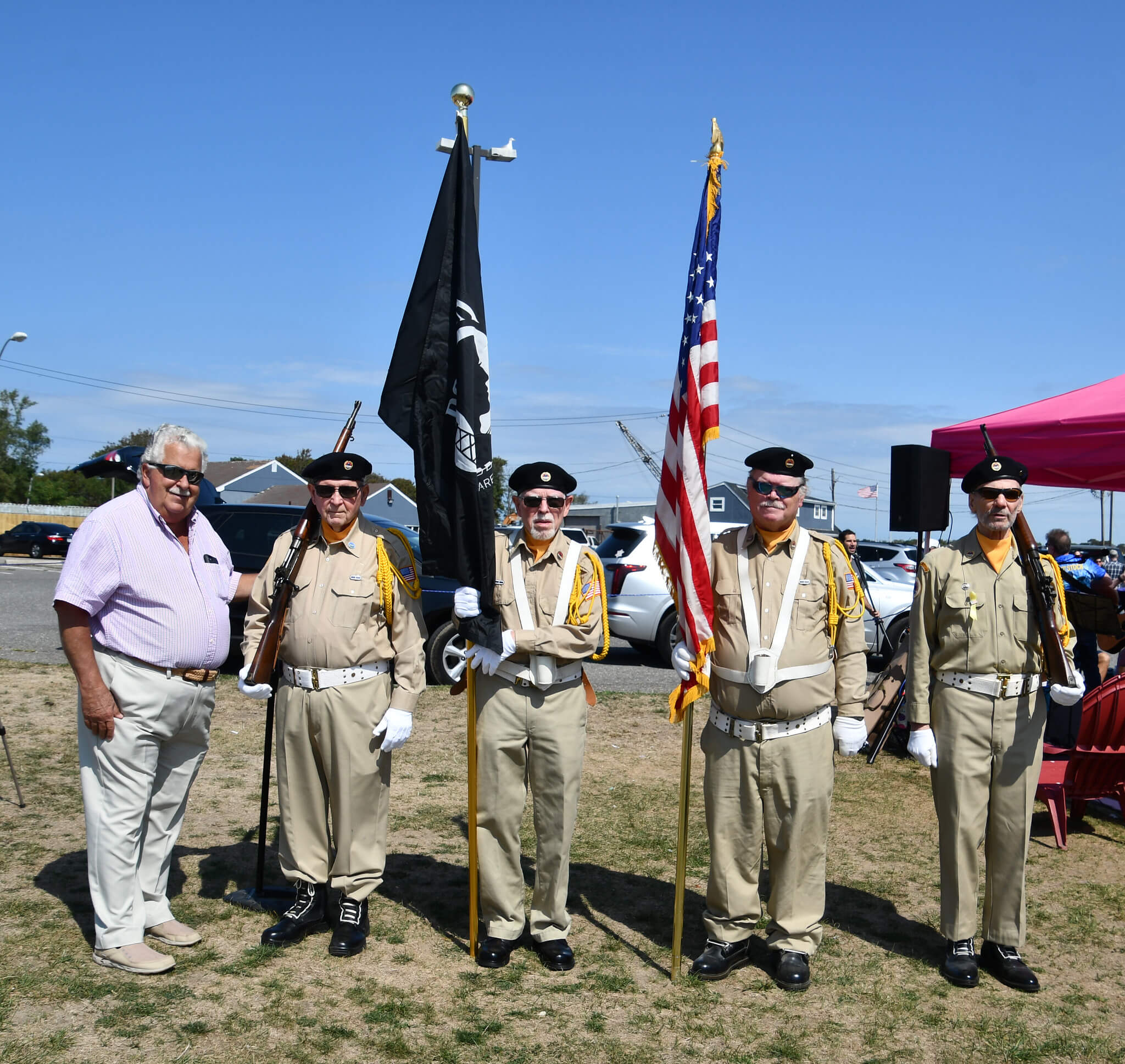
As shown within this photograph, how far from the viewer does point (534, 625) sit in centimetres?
434

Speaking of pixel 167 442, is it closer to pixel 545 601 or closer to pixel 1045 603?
pixel 545 601

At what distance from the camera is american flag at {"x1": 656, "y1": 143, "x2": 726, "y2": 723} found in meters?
4.23

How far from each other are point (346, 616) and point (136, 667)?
839 millimetres

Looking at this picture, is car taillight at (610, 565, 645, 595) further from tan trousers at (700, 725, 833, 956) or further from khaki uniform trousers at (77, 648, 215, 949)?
khaki uniform trousers at (77, 648, 215, 949)

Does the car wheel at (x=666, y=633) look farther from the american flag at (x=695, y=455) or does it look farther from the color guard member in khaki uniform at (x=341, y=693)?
the color guard member in khaki uniform at (x=341, y=693)

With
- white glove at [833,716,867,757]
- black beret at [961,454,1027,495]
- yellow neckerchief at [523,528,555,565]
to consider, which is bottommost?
white glove at [833,716,867,757]

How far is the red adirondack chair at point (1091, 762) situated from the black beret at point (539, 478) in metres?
Result: 3.57

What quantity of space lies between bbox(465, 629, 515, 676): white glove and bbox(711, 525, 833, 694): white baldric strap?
33.9 inches

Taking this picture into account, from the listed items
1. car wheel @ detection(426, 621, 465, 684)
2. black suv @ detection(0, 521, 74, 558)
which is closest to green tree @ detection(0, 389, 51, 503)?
black suv @ detection(0, 521, 74, 558)

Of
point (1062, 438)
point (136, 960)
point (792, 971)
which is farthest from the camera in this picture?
point (1062, 438)

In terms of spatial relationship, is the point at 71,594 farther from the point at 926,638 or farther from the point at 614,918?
the point at 926,638

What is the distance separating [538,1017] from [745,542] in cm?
203

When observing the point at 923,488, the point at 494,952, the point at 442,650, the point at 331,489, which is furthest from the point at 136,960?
the point at 442,650

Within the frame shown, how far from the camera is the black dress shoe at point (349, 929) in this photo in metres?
4.31
